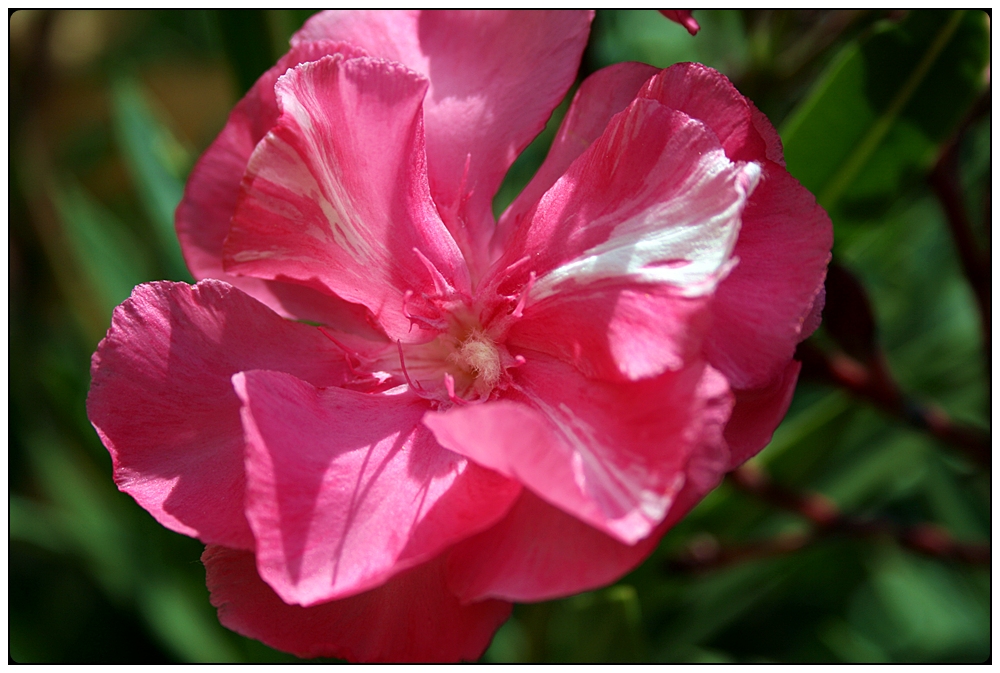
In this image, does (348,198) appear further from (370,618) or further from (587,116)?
(370,618)

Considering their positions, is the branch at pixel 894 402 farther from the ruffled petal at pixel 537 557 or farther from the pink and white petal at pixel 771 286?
the ruffled petal at pixel 537 557

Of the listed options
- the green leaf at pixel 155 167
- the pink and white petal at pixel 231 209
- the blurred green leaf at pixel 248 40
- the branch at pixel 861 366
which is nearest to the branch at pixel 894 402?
the branch at pixel 861 366

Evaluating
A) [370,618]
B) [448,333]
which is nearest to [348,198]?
[448,333]

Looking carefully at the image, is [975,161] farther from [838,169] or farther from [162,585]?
[162,585]

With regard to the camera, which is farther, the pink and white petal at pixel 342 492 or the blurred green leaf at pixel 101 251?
the blurred green leaf at pixel 101 251

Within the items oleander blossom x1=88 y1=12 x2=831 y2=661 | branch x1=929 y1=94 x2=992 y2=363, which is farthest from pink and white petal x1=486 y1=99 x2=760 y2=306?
branch x1=929 y1=94 x2=992 y2=363
